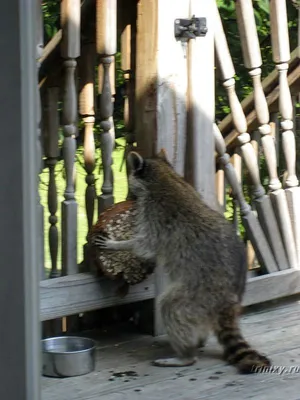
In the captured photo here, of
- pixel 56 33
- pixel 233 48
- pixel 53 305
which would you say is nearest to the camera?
pixel 53 305

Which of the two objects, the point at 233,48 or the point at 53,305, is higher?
the point at 233,48

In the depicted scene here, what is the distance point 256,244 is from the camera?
497 centimetres

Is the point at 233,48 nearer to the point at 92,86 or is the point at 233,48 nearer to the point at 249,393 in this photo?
the point at 92,86

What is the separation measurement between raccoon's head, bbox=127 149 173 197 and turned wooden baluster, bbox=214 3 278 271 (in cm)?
64

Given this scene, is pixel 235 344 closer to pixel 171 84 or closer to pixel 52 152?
pixel 171 84

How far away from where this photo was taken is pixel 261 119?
4887 millimetres

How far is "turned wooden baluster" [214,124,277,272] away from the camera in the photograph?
4785 millimetres

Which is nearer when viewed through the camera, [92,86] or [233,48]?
[92,86]

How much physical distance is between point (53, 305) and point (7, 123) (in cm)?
209

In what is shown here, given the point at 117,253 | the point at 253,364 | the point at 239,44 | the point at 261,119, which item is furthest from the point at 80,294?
the point at 239,44

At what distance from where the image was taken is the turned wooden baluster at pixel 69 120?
4.16 meters

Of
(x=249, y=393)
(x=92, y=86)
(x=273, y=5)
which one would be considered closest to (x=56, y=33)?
(x=92, y=86)

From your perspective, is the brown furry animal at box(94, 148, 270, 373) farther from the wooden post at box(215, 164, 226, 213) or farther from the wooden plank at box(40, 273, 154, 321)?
the wooden post at box(215, 164, 226, 213)

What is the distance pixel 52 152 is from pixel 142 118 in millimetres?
568
